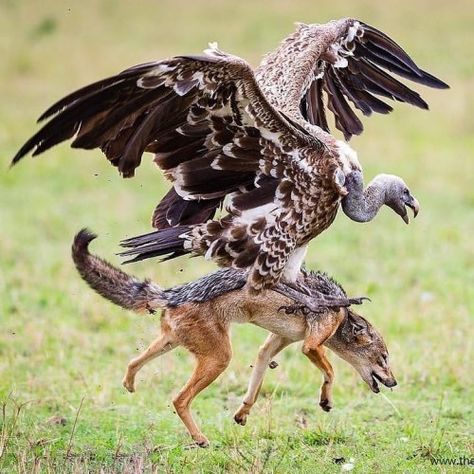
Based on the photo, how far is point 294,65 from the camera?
7469 millimetres

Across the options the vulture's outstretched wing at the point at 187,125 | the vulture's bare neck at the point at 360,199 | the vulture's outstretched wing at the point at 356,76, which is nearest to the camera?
the vulture's outstretched wing at the point at 187,125

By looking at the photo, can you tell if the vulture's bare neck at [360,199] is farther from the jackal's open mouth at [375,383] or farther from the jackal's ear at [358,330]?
the jackal's open mouth at [375,383]

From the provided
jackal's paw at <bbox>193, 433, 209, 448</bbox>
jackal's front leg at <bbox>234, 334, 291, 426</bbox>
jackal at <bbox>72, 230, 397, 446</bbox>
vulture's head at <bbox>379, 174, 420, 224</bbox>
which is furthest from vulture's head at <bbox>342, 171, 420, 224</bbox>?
jackal's paw at <bbox>193, 433, 209, 448</bbox>

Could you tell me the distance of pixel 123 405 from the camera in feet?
24.6

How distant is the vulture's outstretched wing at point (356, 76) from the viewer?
7.84m

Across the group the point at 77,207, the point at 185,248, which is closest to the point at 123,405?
the point at 185,248

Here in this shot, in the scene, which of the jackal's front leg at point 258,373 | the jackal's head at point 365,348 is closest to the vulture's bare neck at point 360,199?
the jackal's head at point 365,348

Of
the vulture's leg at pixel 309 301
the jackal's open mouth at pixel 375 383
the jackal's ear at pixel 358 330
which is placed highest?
Answer: the vulture's leg at pixel 309 301

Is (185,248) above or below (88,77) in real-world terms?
below

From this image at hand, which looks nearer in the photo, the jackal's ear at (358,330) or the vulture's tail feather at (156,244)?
the vulture's tail feather at (156,244)

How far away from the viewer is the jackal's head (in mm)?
7156

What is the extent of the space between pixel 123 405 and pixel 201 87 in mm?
2497

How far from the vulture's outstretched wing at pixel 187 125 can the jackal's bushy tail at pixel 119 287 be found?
20.0 inches

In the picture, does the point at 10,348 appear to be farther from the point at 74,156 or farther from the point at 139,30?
the point at 139,30
